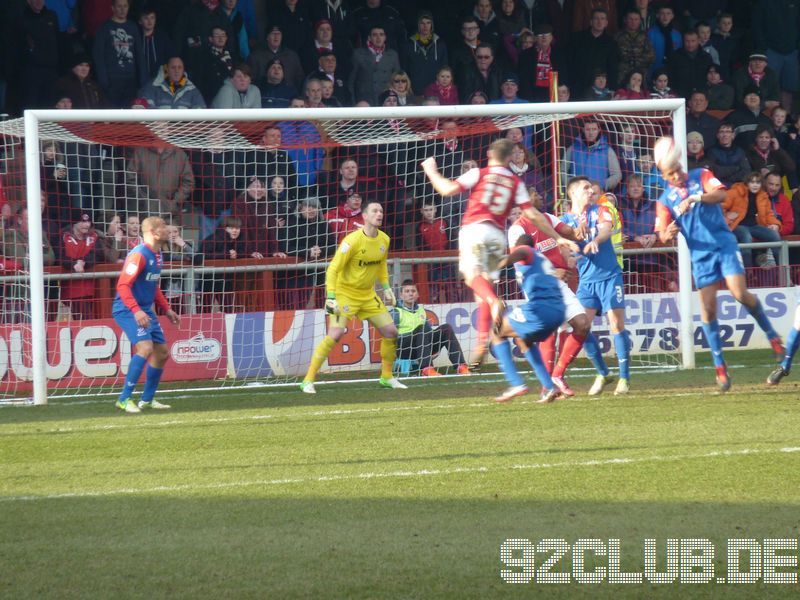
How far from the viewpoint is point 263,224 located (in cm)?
1448

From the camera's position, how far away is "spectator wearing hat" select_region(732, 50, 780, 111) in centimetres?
1794

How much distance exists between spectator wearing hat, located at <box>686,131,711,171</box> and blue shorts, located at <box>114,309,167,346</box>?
8.07 meters

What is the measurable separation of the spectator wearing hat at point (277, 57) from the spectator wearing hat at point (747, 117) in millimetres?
6520

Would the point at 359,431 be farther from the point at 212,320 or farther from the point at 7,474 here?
the point at 212,320

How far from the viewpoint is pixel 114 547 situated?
220 inches

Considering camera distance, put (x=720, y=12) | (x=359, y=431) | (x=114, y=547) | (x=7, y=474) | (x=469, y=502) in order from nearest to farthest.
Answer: (x=114, y=547)
(x=469, y=502)
(x=7, y=474)
(x=359, y=431)
(x=720, y=12)

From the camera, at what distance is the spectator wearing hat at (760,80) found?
17.9 m

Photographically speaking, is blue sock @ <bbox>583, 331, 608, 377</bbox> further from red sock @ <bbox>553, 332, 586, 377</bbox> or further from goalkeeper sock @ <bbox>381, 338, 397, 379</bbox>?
goalkeeper sock @ <bbox>381, 338, 397, 379</bbox>

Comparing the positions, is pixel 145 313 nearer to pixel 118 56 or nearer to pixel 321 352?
pixel 321 352

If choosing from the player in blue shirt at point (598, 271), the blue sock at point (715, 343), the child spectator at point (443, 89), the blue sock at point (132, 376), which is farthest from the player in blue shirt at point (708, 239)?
the child spectator at point (443, 89)

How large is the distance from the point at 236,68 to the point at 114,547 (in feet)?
A: 33.9

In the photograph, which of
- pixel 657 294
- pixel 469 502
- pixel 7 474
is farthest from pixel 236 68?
pixel 469 502

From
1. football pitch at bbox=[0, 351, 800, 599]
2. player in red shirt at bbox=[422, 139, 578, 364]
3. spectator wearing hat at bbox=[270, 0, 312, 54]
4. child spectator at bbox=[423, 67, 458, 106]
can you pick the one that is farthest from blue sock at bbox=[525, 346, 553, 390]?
spectator wearing hat at bbox=[270, 0, 312, 54]

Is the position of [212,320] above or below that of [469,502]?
above
